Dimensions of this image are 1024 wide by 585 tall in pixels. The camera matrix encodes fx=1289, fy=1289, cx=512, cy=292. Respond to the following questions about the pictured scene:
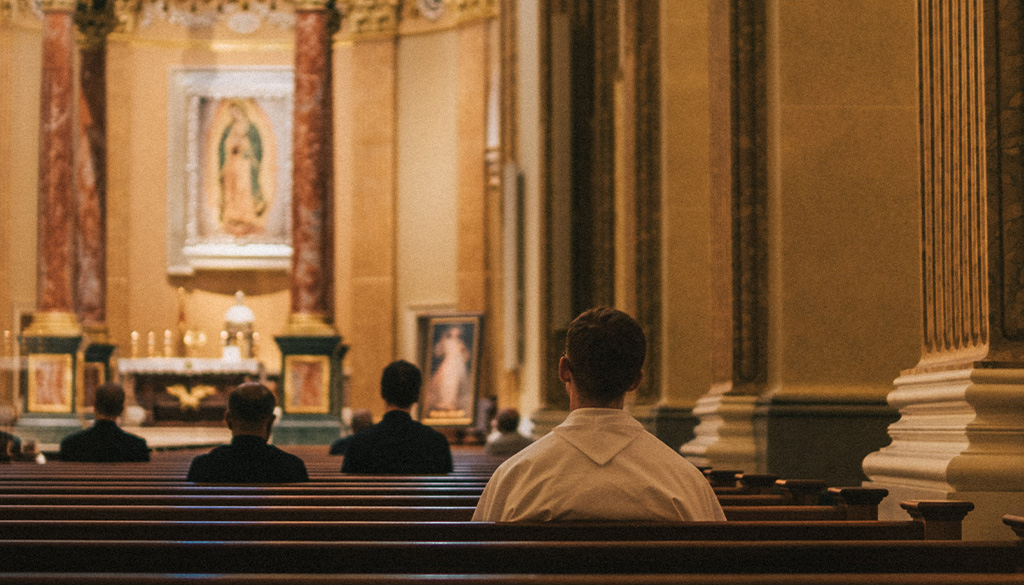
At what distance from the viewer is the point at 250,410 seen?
470cm

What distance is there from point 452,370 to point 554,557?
1343 cm

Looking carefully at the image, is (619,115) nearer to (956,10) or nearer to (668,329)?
(668,329)

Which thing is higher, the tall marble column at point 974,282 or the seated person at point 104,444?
the tall marble column at point 974,282

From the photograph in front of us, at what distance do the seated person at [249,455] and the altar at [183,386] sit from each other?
13.6m

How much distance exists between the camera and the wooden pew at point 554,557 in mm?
2219

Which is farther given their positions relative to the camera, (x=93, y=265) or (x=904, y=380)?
(x=93, y=265)

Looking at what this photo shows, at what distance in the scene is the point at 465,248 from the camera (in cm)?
2009

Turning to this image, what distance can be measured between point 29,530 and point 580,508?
1.19 metres

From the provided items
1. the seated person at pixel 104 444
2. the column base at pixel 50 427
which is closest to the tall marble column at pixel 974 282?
the seated person at pixel 104 444

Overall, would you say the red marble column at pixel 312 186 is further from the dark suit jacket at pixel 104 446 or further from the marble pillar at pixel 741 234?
the marble pillar at pixel 741 234

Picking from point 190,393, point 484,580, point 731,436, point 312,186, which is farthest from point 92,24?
point 484,580

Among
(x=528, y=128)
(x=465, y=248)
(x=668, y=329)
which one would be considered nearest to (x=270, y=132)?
(x=465, y=248)

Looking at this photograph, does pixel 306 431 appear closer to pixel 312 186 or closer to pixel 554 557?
pixel 312 186

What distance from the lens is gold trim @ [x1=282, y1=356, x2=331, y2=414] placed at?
15.5 meters
